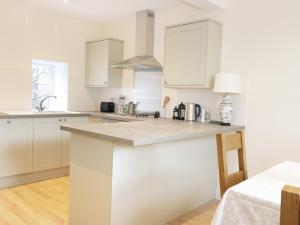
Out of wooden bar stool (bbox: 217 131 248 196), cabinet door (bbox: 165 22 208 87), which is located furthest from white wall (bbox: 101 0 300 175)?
wooden bar stool (bbox: 217 131 248 196)

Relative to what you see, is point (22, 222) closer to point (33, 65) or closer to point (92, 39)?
point (33, 65)

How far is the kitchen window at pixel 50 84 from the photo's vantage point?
4.30 meters

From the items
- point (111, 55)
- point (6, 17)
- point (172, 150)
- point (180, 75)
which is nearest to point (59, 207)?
point (172, 150)

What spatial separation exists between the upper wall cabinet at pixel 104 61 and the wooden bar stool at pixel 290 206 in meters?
3.74

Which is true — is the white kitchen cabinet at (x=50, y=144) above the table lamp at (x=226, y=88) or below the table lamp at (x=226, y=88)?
below

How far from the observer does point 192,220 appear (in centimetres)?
259

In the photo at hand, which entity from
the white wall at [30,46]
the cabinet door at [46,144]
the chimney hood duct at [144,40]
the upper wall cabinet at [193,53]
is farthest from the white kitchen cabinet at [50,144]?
the upper wall cabinet at [193,53]

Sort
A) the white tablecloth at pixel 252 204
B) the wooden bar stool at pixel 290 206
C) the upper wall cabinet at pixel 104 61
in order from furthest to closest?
the upper wall cabinet at pixel 104 61 < the white tablecloth at pixel 252 204 < the wooden bar stool at pixel 290 206

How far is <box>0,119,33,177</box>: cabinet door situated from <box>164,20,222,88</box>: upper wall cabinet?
192 centimetres

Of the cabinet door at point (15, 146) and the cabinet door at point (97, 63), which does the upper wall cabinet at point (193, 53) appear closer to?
the cabinet door at point (97, 63)

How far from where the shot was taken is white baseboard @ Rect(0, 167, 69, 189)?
3276 millimetres

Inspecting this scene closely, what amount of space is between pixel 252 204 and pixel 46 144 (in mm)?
3024

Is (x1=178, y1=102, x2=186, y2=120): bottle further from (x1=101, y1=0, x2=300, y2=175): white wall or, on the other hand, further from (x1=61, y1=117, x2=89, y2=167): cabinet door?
(x1=61, y1=117, x2=89, y2=167): cabinet door

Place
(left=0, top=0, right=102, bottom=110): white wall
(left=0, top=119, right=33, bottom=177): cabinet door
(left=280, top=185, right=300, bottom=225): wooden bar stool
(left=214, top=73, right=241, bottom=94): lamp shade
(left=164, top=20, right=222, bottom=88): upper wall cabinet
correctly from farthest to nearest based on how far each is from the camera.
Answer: (left=0, top=0, right=102, bottom=110): white wall < (left=0, top=119, right=33, bottom=177): cabinet door < (left=164, top=20, right=222, bottom=88): upper wall cabinet < (left=214, top=73, right=241, bottom=94): lamp shade < (left=280, top=185, right=300, bottom=225): wooden bar stool
